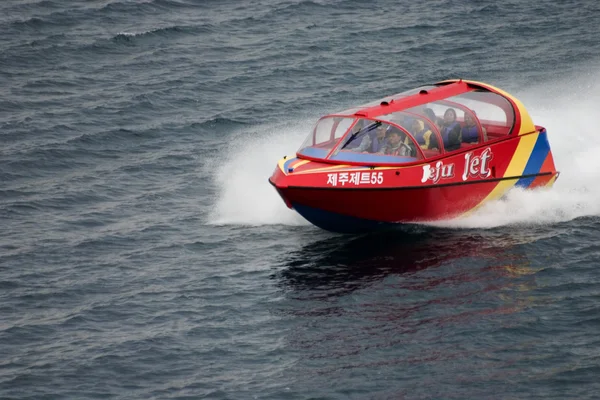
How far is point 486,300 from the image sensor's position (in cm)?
2039

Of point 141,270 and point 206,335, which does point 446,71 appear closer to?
point 141,270

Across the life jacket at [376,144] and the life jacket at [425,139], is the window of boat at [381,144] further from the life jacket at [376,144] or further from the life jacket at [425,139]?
the life jacket at [425,139]

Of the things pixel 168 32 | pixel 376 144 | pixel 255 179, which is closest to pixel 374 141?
pixel 376 144

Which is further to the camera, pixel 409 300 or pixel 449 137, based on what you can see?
pixel 449 137

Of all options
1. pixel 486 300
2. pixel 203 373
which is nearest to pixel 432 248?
pixel 486 300

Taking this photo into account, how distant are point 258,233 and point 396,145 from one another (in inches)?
159

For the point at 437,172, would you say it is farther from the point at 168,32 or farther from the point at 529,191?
the point at 168,32

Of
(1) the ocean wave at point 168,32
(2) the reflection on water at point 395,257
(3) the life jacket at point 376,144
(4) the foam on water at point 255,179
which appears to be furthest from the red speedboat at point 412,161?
Answer: (1) the ocean wave at point 168,32

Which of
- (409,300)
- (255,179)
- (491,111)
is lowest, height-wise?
(409,300)

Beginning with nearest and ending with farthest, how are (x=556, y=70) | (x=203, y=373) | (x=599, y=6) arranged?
(x=203, y=373), (x=556, y=70), (x=599, y=6)

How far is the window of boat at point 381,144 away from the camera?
2288 cm

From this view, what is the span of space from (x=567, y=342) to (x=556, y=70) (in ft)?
63.4

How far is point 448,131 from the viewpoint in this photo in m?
23.6

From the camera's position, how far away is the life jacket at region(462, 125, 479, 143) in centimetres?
2391
